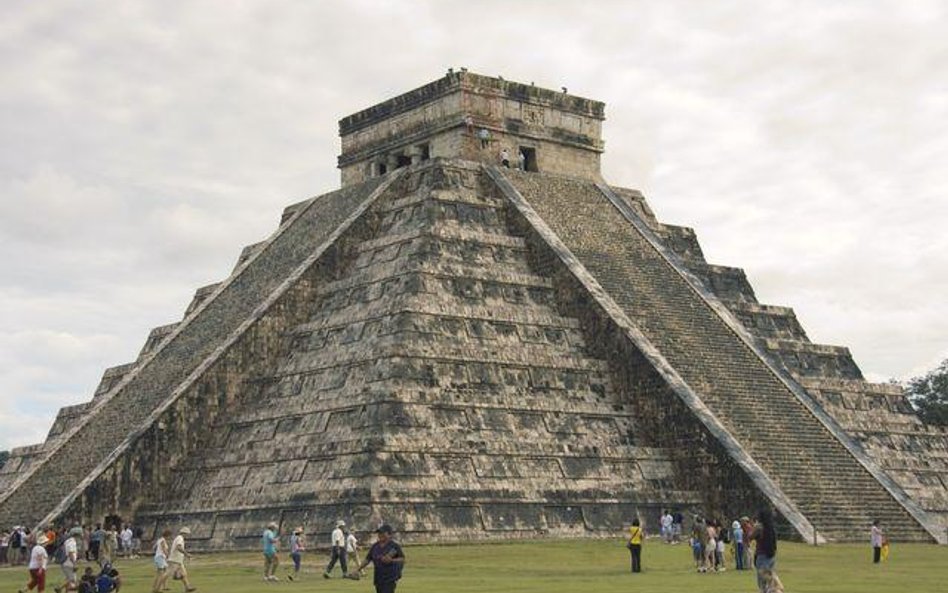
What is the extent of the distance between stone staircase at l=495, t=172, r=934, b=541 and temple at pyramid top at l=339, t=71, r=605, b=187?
1132mm

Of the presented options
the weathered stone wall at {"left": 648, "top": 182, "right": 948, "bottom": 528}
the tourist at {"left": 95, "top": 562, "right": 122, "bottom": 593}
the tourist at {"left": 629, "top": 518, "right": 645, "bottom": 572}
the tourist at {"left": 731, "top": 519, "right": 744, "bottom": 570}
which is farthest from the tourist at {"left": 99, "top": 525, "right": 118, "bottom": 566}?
the weathered stone wall at {"left": 648, "top": 182, "right": 948, "bottom": 528}

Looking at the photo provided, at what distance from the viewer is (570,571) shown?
25.5 m

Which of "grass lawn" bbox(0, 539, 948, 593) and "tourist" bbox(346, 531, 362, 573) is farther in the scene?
"tourist" bbox(346, 531, 362, 573)

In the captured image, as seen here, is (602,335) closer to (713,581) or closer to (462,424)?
(462,424)

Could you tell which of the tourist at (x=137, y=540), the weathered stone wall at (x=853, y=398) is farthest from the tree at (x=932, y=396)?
the tourist at (x=137, y=540)

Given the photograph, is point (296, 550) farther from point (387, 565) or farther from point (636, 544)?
point (387, 565)

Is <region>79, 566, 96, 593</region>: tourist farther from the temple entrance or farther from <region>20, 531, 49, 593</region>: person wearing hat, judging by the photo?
the temple entrance

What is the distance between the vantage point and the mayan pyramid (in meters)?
30.9

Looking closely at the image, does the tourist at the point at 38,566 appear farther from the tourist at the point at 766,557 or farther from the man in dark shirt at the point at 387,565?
the tourist at the point at 766,557

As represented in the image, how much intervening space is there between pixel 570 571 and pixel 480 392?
7626 millimetres

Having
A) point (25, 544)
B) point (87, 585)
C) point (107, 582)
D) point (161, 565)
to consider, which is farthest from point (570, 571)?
point (25, 544)

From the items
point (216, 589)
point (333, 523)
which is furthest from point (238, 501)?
point (216, 589)

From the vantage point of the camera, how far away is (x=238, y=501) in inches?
1251

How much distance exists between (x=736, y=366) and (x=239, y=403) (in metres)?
11.9
